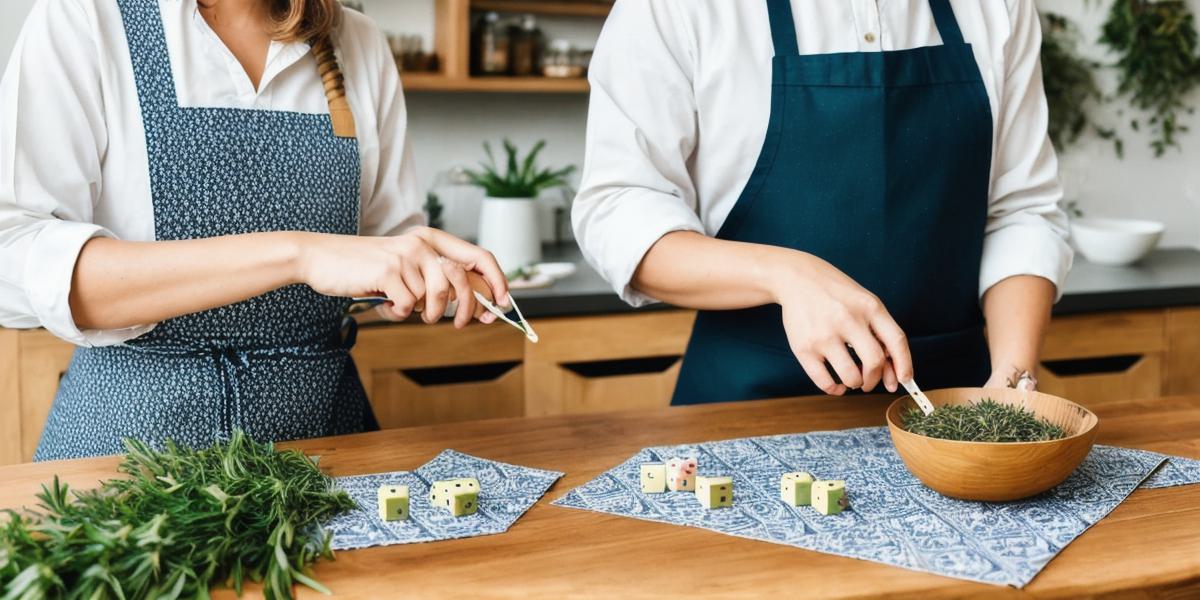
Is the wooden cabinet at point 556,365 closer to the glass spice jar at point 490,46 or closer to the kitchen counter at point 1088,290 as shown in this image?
the kitchen counter at point 1088,290

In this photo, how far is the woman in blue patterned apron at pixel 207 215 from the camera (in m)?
1.28

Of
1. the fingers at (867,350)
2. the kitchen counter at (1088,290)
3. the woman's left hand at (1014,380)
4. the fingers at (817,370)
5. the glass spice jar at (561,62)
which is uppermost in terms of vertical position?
the glass spice jar at (561,62)

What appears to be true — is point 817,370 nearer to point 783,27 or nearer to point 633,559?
point 633,559

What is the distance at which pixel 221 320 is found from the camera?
60.7 inches

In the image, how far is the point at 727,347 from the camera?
5.55 feet

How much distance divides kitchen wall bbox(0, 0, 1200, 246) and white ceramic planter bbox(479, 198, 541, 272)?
277mm

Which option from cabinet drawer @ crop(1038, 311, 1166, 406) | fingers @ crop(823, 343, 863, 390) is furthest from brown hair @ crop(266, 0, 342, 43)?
cabinet drawer @ crop(1038, 311, 1166, 406)

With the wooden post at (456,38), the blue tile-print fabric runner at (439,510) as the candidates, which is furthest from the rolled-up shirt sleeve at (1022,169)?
the wooden post at (456,38)

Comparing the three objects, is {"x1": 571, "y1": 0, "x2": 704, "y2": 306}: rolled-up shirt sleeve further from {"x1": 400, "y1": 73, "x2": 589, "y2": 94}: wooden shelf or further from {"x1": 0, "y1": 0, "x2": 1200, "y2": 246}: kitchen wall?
{"x1": 0, "y1": 0, "x2": 1200, "y2": 246}: kitchen wall

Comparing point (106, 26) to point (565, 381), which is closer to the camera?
point (106, 26)

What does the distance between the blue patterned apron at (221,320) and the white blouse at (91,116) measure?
0.02 meters

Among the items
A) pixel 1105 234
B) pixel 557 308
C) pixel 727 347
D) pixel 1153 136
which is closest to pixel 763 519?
pixel 727 347

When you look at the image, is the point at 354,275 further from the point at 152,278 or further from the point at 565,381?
the point at 565,381

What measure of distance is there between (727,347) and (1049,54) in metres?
2.37
